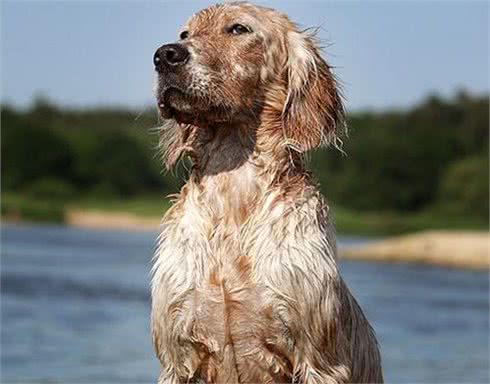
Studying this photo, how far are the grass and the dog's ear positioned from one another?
5514cm

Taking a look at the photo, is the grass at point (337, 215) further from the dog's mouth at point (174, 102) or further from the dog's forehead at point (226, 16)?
the dog's mouth at point (174, 102)

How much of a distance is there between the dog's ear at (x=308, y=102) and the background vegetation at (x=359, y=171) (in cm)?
5632

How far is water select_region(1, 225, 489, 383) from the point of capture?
16.4 metres

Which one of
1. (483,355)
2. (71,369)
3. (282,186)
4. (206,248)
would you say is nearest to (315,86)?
(282,186)

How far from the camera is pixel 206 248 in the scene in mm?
6738

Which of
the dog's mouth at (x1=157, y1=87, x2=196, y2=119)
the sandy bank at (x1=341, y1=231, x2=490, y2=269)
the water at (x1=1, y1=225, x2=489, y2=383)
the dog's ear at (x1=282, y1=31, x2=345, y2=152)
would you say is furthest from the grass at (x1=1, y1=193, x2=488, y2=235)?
the dog's mouth at (x1=157, y1=87, x2=196, y2=119)

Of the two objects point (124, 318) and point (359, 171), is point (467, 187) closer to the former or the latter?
point (359, 171)

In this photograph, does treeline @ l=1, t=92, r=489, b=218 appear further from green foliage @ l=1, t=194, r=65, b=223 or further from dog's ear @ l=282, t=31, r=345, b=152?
dog's ear @ l=282, t=31, r=345, b=152

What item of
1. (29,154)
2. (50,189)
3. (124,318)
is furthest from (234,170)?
(29,154)

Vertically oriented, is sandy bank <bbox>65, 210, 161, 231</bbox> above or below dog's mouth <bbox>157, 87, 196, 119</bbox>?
below

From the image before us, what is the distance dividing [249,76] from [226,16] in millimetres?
351

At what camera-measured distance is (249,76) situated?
22.2ft

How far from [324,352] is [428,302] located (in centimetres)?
2216

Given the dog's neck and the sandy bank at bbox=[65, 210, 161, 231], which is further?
the sandy bank at bbox=[65, 210, 161, 231]
